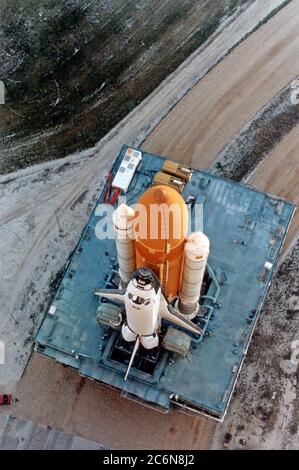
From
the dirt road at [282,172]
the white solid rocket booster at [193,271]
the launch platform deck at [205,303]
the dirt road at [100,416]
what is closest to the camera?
the white solid rocket booster at [193,271]

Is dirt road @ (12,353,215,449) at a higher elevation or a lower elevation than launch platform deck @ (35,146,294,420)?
Answer: lower

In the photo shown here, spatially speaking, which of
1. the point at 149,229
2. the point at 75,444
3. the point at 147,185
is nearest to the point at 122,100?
the point at 147,185

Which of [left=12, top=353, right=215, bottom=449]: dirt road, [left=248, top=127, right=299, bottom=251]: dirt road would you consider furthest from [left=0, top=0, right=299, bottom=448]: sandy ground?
[left=248, top=127, right=299, bottom=251]: dirt road

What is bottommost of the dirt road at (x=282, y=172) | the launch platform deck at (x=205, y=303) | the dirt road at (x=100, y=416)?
the dirt road at (x=100, y=416)

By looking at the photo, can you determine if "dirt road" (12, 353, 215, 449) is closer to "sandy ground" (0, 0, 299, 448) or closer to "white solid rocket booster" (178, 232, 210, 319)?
"sandy ground" (0, 0, 299, 448)

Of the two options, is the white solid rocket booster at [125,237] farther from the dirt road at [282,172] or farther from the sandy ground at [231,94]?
the dirt road at [282,172]

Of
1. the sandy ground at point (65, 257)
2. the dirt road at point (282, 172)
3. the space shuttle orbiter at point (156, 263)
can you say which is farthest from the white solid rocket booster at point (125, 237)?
the dirt road at point (282, 172)
